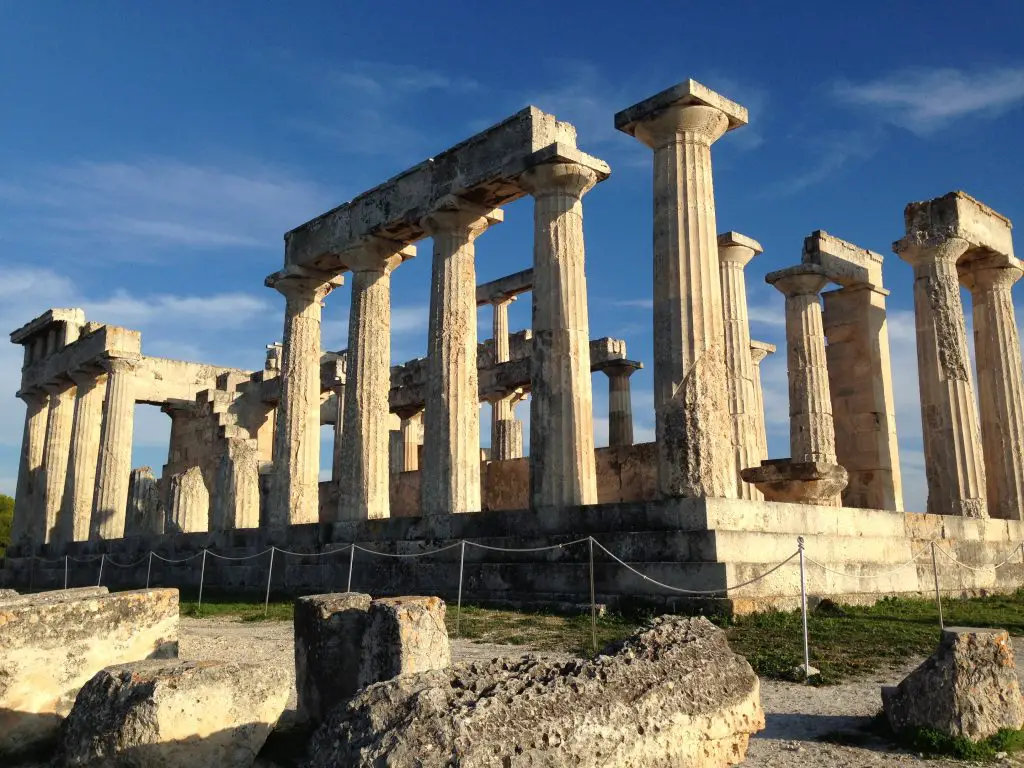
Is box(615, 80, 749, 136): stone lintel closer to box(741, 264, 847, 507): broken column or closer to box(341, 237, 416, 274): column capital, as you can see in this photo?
box(341, 237, 416, 274): column capital

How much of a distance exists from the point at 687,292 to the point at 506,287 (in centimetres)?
1650

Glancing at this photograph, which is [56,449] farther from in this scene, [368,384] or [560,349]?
[560,349]

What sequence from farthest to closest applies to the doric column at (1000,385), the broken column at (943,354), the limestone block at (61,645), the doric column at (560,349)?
the doric column at (1000,385) → the broken column at (943,354) → the doric column at (560,349) → the limestone block at (61,645)

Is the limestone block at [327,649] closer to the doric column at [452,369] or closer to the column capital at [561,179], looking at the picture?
the doric column at [452,369]

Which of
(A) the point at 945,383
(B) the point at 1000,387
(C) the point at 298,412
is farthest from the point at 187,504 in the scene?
(B) the point at 1000,387

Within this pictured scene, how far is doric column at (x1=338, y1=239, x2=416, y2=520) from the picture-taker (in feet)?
59.5

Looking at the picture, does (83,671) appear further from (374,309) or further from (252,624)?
(374,309)

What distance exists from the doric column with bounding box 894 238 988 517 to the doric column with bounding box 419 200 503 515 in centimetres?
913

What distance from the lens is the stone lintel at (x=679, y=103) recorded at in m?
13.3

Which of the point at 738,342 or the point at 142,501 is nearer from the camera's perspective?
the point at 738,342

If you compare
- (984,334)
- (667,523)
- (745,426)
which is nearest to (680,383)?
(667,523)

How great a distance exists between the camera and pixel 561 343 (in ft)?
48.1

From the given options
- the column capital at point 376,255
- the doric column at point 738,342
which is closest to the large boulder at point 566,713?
the doric column at point 738,342

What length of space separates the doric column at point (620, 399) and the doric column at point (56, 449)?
56.6 ft
